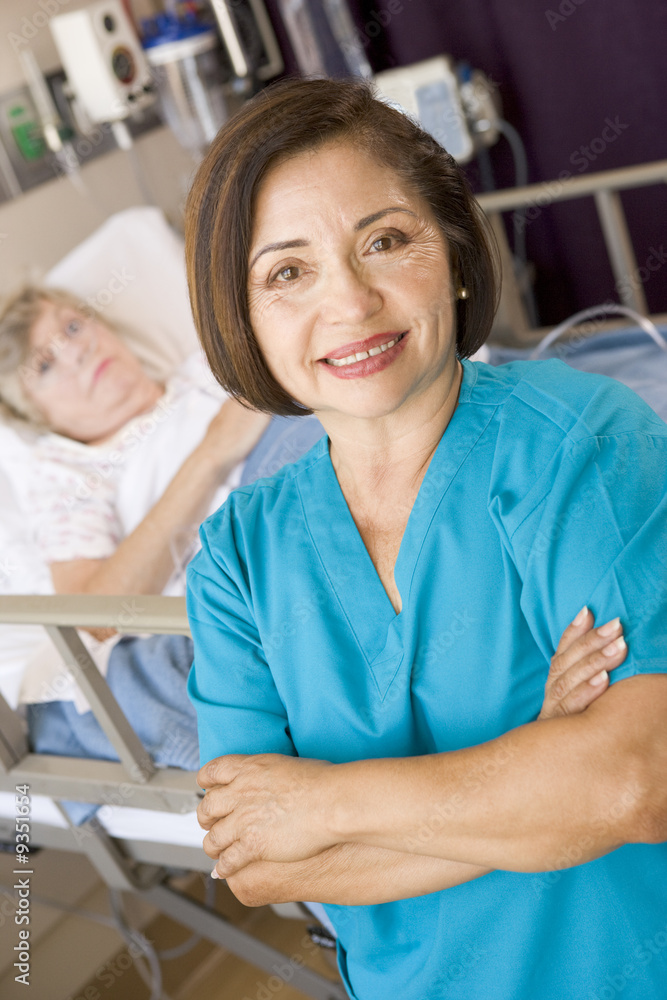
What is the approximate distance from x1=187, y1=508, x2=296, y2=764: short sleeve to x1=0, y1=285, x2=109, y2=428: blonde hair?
4.18 ft

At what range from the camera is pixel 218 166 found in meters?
0.99

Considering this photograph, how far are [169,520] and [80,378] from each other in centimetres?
57

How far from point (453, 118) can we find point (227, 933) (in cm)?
222

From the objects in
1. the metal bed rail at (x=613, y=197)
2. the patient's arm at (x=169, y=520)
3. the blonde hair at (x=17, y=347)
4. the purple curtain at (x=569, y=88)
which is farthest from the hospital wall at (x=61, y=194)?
the metal bed rail at (x=613, y=197)

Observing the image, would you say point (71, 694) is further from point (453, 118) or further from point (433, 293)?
point (453, 118)

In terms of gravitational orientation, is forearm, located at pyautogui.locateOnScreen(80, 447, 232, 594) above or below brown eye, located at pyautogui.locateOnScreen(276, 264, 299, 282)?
below

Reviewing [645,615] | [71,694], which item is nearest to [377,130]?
[645,615]

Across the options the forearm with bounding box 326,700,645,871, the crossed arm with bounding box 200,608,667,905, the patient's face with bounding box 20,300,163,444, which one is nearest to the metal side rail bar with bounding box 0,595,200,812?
the crossed arm with bounding box 200,608,667,905

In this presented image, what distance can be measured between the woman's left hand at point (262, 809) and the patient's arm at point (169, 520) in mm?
835

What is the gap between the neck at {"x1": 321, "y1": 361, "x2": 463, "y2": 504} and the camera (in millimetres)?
1049

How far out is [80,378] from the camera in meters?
2.28

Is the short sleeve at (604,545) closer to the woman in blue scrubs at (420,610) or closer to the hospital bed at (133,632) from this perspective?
the woman in blue scrubs at (420,610)

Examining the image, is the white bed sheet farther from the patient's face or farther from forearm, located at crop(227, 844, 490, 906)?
the patient's face

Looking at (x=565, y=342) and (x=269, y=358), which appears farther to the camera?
(x=565, y=342)
